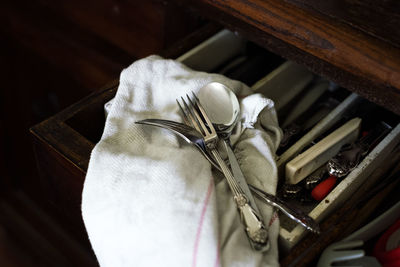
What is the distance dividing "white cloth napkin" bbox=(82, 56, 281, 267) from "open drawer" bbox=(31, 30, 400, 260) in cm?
4

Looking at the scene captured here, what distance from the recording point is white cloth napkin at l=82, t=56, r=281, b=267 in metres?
0.43

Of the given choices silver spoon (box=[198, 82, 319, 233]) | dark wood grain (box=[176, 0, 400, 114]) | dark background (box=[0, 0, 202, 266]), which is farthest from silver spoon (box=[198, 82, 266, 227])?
dark background (box=[0, 0, 202, 266])

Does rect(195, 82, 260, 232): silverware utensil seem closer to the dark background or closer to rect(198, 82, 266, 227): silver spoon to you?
rect(198, 82, 266, 227): silver spoon

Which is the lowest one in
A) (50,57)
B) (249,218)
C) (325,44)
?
(50,57)

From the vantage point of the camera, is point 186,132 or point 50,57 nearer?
point 186,132

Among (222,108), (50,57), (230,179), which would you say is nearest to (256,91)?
(222,108)

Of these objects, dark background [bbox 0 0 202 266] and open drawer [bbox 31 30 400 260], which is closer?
open drawer [bbox 31 30 400 260]

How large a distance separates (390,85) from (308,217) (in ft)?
0.58

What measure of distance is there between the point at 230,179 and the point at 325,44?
20 centimetres

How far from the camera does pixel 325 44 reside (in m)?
0.54

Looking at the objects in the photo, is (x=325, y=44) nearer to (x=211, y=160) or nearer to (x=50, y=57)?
(x=211, y=160)

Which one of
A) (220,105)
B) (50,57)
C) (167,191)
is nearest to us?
Answer: (167,191)

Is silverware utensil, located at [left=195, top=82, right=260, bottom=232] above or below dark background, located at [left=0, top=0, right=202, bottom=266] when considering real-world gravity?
above

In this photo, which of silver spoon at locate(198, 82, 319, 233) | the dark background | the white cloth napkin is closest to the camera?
the white cloth napkin
